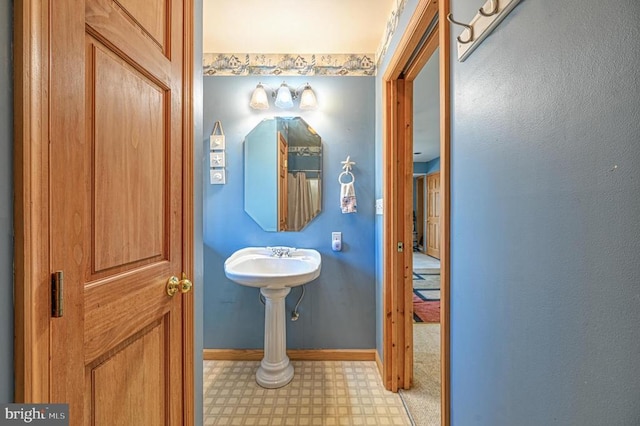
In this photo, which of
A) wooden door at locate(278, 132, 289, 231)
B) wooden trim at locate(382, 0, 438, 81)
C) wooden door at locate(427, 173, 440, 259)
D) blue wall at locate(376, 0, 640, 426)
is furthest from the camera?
wooden door at locate(427, 173, 440, 259)

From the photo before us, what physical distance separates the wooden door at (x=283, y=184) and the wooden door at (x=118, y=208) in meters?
1.21

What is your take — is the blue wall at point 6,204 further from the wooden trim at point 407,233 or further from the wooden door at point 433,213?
the wooden door at point 433,213

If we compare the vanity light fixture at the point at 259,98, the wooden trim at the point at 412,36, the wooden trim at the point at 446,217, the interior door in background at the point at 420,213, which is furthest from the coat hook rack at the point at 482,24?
the interior door in background at the point at 420,213

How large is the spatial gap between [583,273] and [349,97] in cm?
206

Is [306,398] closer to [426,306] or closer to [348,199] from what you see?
[348,199]

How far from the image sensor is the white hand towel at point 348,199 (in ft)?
7.07

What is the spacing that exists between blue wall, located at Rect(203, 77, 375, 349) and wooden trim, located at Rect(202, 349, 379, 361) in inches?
1.5

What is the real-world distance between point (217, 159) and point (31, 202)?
1.76m

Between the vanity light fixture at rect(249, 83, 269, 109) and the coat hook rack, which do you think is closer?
the coat hook rack

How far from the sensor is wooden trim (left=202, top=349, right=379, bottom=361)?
222 cm

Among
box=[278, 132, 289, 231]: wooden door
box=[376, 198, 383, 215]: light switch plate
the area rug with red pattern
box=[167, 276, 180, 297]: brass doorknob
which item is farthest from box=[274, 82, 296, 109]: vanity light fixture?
the area rug with red pattern

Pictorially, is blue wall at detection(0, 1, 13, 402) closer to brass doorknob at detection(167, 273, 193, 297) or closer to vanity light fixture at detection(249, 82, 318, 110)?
brass doorknob at detection(167, 273, 193, 297)

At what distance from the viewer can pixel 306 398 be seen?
1788mm

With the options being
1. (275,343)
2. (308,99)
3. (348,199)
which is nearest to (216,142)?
(308,99)
